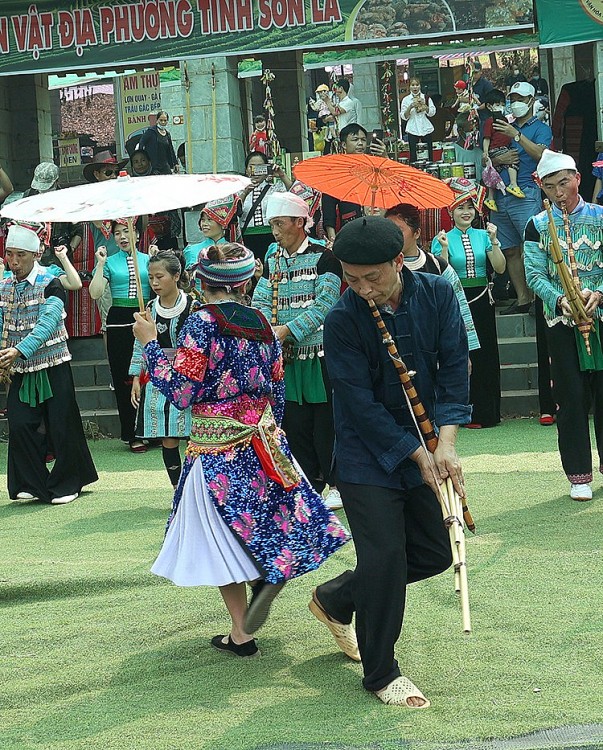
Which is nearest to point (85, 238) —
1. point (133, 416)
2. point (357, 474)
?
point (133, 416)

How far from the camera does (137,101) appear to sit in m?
21.6

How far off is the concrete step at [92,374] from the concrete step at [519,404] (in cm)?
389

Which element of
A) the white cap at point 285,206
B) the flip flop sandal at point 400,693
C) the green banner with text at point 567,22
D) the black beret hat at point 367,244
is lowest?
the flip flop sandal at point 400,693

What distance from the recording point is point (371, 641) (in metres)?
4.27

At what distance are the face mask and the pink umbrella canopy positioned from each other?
8.27 metres

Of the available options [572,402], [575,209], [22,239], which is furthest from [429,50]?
[572,402]

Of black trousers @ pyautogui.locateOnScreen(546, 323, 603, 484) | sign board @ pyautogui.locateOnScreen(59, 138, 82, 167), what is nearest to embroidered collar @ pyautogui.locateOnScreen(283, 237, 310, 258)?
black trousers @ pyautogui.locateOnScreen(546, 323, 603, 484)

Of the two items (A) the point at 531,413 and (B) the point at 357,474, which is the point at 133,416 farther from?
(B) the point at 357,474

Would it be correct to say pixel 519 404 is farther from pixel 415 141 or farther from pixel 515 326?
pixel 415 141

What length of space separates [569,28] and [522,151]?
4.23ft

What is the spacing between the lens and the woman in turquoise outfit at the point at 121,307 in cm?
1075

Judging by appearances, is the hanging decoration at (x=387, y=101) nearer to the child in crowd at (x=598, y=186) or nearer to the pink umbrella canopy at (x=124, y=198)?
the child in crowd at (x=598, y=186)

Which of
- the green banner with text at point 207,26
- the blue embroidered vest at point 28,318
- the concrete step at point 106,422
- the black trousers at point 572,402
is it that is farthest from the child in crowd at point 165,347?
the green banner with text at point 207,26

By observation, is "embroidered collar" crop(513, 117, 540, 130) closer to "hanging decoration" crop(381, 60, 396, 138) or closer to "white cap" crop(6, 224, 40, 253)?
"white cap" crop(6, 224, 40, 253)
